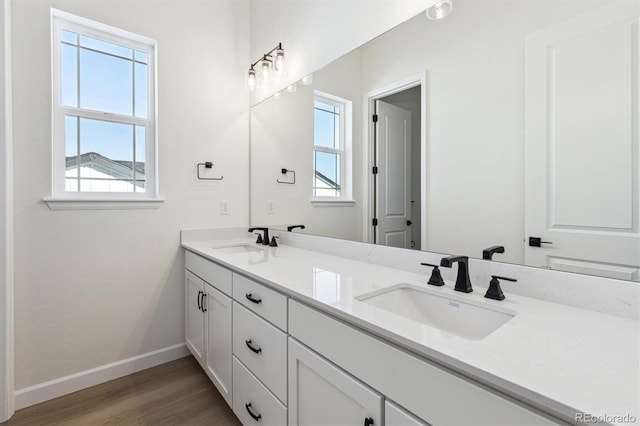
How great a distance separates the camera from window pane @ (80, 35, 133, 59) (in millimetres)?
1983

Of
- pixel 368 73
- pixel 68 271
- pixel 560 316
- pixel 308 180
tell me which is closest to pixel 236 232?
pixel 308 180

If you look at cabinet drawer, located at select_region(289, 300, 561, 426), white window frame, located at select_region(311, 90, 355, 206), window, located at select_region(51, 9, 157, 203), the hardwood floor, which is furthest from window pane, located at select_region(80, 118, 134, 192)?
cabinet drawer, located at select_region(289, 300, 561, 426)

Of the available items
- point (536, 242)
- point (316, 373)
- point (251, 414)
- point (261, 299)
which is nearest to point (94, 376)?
point (251, 414)

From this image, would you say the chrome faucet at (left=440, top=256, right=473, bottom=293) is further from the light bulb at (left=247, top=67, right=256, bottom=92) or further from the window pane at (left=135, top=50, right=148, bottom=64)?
the window pane at (left=135, top=50, right=148, bottom=64)

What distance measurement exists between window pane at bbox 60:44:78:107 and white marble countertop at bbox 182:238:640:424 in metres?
1.85

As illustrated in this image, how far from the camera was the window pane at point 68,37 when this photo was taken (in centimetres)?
190

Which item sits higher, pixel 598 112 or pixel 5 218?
pixel 598 112

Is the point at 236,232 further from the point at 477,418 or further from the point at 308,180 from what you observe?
the point at 477,418

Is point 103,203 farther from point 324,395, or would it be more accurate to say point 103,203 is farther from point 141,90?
point 324,395

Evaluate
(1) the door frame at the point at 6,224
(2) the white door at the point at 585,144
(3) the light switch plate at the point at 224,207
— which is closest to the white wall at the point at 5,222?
(1) the door frame at the point at 6,224

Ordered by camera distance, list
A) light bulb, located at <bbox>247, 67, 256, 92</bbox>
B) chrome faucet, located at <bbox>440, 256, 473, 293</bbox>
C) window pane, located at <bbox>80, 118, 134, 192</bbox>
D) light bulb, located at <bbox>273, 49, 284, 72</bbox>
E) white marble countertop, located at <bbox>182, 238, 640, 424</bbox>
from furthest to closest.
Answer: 1. light bulb, located at <bbox>247, 67, 256, 92</bbox>
2. light bulb, located at <bbox>273, 49, 284, 72</bbox>
3. window pane, located at <bbox>80, 118, 134, 192</bbox>
4. chrome faucet, located at <bbox>440, 256, 473, 293</bbox>
5. white marble countertop, located at <bbox>182, 238, 640, 424</bbox>

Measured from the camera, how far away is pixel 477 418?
2.02ft

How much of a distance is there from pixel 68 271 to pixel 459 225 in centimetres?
227

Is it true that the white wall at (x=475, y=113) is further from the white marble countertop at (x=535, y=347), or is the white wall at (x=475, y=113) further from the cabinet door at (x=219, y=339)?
the cabinet door at (x=219, y=339)
